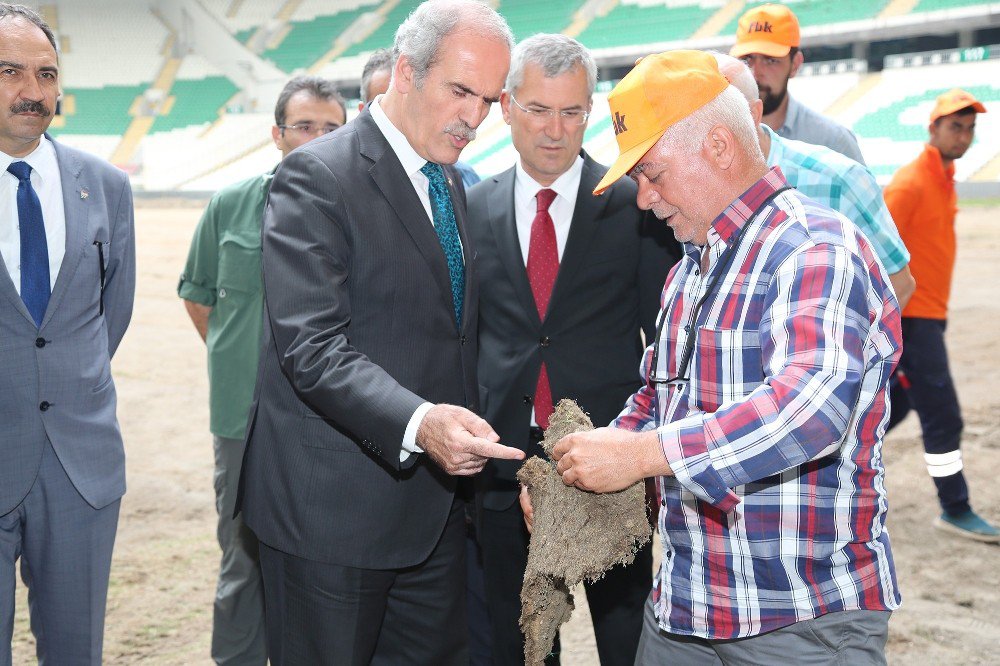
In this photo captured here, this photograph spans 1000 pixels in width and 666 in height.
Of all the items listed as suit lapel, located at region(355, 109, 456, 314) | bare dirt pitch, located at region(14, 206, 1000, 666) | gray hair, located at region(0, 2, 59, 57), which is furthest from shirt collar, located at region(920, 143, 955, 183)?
gray hair, located at region(0, 2, 59, 57)

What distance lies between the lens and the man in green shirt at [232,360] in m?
3.43

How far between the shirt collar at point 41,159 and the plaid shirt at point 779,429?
1854 millimetres

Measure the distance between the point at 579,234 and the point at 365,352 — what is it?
0.99 meters

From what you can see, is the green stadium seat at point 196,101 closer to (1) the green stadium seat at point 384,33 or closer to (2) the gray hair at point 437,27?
(1) the green stadium seat at point 384,33

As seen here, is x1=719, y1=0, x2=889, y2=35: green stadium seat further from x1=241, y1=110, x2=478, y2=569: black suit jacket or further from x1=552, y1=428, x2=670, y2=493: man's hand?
x1=552, y1=428, x2=670, y2=493: man's hand

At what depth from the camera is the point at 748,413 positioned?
1.63 metres

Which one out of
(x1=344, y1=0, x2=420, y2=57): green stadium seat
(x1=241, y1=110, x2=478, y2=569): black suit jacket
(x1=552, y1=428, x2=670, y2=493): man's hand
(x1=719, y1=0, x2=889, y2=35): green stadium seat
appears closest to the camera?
(x1=552, y1=428, x2=670, y2=493): man's hand

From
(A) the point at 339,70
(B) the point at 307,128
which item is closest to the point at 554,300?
(B) the point at 307,128

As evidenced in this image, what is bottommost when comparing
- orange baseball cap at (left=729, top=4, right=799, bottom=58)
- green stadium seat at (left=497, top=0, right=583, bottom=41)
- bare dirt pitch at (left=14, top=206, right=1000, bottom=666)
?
bare dirt pitch at (left=14, top=206, right=1000, bottom=666)

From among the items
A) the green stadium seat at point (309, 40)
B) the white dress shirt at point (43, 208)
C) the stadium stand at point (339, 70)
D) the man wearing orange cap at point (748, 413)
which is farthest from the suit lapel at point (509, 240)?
the green stadium seat at point (309, 40)

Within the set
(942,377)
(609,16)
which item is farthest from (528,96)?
(609,16)

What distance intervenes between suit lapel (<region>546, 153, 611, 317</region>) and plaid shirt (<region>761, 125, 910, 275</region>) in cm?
55

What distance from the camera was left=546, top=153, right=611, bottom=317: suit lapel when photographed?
2920 millimetres

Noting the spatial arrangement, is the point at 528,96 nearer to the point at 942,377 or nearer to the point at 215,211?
the point at 215,211
